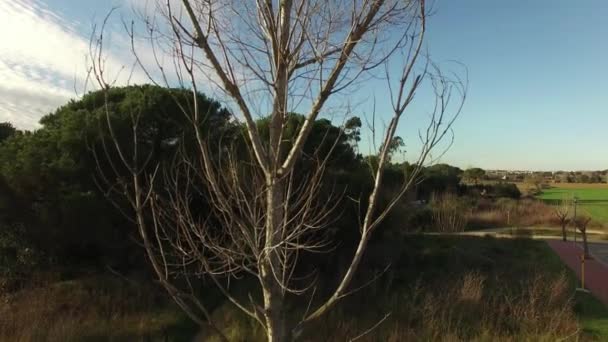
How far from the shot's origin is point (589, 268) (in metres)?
13.6

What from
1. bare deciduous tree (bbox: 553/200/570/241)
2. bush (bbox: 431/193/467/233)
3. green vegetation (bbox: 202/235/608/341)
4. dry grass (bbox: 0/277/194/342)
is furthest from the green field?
dry grass (bbox: 0/277/194/342)

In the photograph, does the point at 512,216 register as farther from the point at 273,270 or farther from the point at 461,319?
the point at 273,270

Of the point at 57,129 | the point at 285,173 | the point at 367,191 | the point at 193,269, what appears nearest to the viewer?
the point at 285,173

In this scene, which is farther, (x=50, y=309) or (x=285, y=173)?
(x=50, y=309)

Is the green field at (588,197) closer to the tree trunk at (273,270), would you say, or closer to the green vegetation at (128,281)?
the green vegetation at (128,281)

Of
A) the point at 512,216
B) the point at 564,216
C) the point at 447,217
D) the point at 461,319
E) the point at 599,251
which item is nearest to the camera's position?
the point at 461,319

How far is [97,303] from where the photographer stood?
919cm

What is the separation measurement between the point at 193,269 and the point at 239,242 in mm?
7447

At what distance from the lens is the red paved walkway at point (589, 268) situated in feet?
35.6

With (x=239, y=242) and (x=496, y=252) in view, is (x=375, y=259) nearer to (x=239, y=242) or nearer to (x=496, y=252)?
(x=496, y=252)

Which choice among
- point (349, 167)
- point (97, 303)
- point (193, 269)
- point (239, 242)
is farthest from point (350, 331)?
point (239, 242)

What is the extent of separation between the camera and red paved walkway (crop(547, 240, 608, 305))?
10.8 metres

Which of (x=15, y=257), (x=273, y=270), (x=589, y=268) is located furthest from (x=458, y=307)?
(x=15, y=257)

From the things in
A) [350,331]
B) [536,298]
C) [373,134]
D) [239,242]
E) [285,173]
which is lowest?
[350,331]
